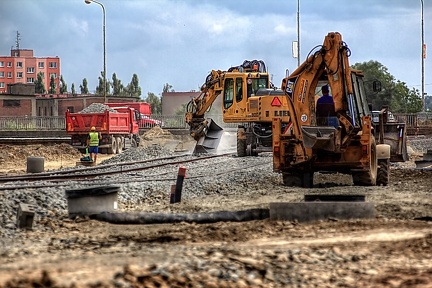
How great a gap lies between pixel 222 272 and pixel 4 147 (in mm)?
34705

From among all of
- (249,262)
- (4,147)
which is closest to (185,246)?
(249,262)

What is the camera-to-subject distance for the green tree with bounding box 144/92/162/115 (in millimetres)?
129000

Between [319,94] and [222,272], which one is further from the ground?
[319,94]

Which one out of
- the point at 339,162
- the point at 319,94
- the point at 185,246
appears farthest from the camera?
the point at 319,94

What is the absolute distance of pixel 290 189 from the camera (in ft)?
52.5

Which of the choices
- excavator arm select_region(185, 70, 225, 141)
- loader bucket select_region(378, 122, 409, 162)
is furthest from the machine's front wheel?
loader bucket select_region(378, 122, 409, 162)

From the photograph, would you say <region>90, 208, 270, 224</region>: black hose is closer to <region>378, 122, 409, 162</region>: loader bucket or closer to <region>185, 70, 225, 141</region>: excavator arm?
<region>378, 122, 409, 162</region>: loader bucket

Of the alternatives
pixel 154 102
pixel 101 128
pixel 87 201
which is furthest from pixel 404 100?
pixel 87 201

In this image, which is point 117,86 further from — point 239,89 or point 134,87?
point 239,89

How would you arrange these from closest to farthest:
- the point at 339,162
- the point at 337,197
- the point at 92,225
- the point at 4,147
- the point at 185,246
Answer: the point at 185,246, the point at 92,225, the point at 337,197, the point at 339,162, the point at 4,147

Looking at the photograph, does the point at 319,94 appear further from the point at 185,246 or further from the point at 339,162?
the point at 185,246

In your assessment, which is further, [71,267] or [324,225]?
[324,225]

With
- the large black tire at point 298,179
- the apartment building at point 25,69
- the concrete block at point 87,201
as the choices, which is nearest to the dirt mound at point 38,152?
the large black tire at point 298,179

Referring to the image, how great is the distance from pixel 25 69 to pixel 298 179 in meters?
156
